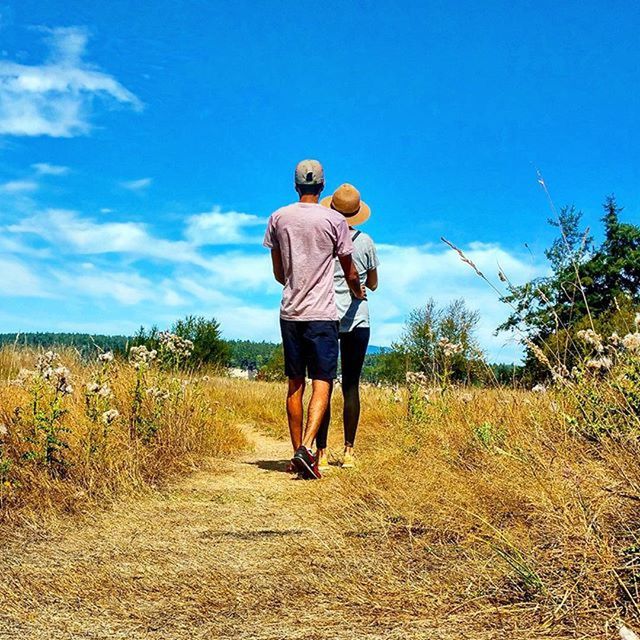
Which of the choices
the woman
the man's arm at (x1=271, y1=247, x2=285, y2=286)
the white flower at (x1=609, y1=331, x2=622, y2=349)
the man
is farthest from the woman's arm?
the white flower at (x1=609, y1=331, x2=622, y2=349)

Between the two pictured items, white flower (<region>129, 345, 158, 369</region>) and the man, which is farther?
white flower (<region>129, 345, 158, 369</region>)

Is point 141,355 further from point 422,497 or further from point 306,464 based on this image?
point 422,497

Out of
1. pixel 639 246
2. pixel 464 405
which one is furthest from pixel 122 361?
pixel 639 246

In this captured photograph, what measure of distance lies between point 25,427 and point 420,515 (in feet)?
9.67

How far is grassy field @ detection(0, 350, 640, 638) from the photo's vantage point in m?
2.34

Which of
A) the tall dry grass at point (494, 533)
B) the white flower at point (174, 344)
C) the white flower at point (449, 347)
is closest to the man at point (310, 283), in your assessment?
the tall dry grass at point (494, 533)

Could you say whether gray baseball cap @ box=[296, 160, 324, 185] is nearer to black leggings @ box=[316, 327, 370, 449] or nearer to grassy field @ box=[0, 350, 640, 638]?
black leggings @ box=[316, 327, 370, 449]

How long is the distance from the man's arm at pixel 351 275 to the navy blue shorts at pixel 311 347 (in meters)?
0.34

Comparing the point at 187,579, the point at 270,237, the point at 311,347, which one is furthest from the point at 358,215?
the point at 187,579

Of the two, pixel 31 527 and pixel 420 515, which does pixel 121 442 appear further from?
pixel 420 515

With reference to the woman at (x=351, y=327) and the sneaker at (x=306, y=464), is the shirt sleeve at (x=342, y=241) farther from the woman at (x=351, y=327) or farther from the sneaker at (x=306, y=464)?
the sneaker at (x=306, y=464)

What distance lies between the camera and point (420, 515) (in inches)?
140

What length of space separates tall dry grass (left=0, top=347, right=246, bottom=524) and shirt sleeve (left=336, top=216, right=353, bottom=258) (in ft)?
6.38

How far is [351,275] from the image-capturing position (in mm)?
5273
